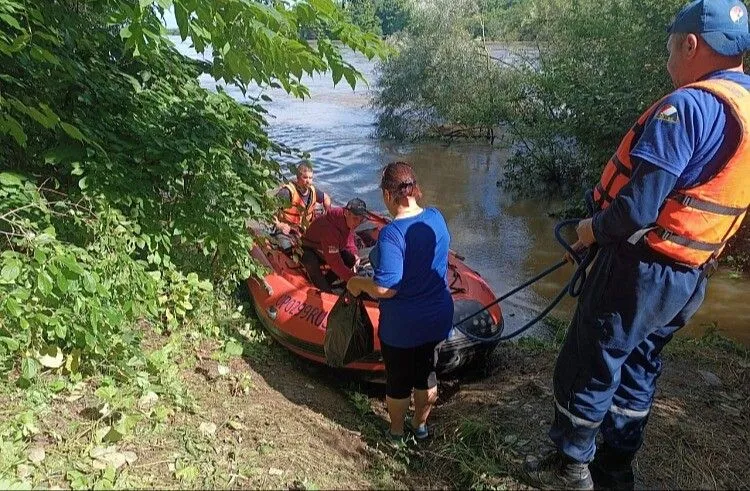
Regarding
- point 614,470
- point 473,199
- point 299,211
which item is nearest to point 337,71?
point 614,470

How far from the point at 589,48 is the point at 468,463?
10.4m

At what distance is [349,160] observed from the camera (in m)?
16.3

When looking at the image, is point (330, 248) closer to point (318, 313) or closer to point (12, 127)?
point (318, 313)

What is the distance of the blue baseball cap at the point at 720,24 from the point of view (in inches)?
82.0

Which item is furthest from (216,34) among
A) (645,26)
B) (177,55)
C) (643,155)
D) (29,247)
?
(645,26)

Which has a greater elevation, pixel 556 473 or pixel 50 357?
pixel 50 357

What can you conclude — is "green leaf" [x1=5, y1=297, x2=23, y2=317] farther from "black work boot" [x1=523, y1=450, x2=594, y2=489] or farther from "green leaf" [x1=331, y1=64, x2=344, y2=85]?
"black work boot" [x1=523, y1=450, x2=594, y2=489]

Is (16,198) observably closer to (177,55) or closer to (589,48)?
(177,55)

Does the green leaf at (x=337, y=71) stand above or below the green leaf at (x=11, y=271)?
above

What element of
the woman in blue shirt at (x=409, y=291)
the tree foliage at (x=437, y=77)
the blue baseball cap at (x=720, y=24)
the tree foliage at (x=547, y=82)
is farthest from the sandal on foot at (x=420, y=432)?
the tree foliage at (x=437, y=77)

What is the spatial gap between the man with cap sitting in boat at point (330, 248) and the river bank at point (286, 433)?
1.36 meters

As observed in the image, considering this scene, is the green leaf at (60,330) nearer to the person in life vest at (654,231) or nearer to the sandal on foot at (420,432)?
the sandal on foot at (420,432)

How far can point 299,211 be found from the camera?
20.6 feet

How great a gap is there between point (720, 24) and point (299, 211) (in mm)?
4657
